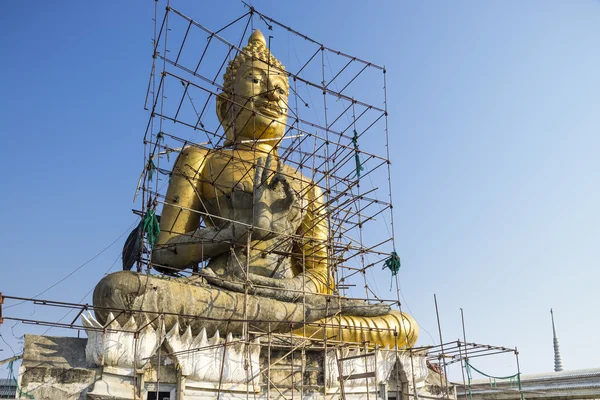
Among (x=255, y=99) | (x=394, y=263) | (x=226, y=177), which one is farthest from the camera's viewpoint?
(x=255, y=99)

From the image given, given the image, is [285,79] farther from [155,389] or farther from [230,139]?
[155,389]

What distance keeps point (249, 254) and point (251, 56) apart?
4636 millimetres

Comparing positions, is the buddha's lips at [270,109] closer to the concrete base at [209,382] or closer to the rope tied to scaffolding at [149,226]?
the rope tied to scaffolding at [149,226]

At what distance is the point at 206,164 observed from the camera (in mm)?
12359

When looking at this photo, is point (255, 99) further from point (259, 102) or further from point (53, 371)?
point (53, 371)

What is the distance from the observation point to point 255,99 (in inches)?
522

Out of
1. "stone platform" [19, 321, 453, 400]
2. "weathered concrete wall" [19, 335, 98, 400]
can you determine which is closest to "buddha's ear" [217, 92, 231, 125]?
"stone platform" [19, 321, 453, 400]

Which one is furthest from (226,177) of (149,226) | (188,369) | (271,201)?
(188,369)

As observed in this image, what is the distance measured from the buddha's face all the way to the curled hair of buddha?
127mm

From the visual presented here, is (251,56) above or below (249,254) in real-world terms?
above

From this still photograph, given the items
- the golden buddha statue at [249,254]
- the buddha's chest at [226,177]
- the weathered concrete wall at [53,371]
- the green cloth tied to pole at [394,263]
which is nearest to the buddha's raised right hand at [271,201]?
the golden buddha statue at [249,254]

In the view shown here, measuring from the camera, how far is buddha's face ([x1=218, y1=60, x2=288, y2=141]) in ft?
43.6

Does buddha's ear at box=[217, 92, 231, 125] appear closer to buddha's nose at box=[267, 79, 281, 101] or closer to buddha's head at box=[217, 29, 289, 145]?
buddha's head at box=[217, 29, 289, 145]

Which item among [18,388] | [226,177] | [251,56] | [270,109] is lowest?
[18,388]
